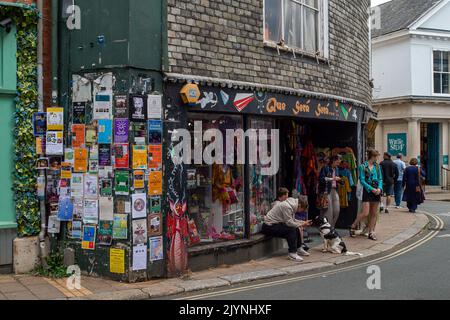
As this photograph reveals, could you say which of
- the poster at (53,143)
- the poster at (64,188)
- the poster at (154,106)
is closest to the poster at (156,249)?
the poster at (64,188)

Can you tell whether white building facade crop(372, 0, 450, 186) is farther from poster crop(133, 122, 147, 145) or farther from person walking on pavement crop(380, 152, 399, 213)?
poster crop(133, 122, 147, 145)

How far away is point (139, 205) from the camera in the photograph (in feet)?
23.4

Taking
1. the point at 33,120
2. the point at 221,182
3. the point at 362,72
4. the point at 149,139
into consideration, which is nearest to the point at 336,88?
the point at 362,72

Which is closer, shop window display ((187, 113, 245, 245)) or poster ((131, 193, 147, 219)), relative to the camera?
poster ((131, 193, 147, 219))

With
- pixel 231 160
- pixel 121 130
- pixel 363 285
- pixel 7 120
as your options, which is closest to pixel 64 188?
pixel 7 120

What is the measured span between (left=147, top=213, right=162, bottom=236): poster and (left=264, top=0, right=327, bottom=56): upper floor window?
4.26 meters

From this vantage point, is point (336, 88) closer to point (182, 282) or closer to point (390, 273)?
point (390, 273)

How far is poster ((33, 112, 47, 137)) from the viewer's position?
7.70m

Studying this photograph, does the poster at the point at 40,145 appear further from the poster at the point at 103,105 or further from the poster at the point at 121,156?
the poster at the point at 121,156

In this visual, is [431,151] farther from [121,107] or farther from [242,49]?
[121,107]

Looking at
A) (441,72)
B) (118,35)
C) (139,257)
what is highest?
(441,72)

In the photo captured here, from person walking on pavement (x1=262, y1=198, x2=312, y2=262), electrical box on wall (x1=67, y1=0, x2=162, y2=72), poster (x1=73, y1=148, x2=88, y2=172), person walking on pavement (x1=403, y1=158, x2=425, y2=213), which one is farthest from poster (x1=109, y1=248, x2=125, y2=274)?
person walking on pavement (x1=403, y1=158, x2=425, y2=213)

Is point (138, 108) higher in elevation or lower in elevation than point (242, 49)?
lower

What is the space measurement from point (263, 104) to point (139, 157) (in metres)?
2.91
